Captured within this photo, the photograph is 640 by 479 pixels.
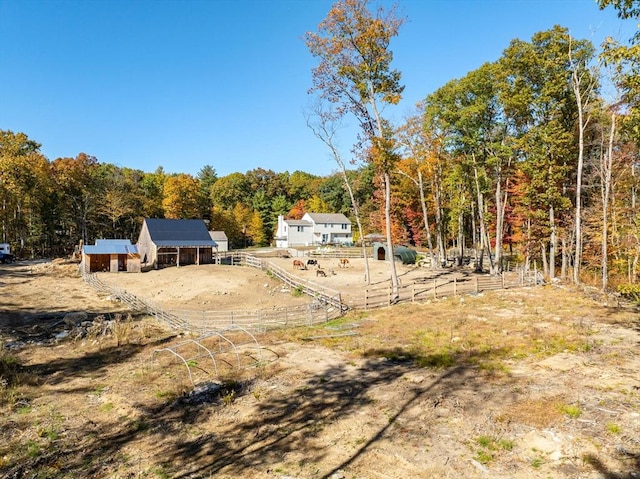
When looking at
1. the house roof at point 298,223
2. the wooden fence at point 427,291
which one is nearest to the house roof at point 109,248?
the wooden fence at point 427,291

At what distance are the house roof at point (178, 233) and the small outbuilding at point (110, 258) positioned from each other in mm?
2887

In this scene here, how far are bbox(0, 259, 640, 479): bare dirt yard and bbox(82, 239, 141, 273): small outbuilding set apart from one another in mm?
24465

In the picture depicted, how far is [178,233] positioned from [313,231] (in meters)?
31.9

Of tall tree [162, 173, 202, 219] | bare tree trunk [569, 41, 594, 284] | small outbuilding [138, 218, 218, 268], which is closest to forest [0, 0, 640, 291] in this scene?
bare tree trunk [569, 41, 594, 284]

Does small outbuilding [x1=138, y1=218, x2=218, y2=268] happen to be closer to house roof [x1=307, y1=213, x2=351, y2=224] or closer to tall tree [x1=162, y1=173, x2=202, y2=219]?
tall tree [x1=162, y1=173, x2=202, y2=219]

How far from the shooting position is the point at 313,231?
74125 millimetres

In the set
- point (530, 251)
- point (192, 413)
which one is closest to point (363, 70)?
point (192, 413)

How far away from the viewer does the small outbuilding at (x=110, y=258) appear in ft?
137

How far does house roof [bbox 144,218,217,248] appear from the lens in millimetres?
44469

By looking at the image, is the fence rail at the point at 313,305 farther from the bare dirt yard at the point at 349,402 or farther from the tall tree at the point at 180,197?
the tall tree at the point at 180,197

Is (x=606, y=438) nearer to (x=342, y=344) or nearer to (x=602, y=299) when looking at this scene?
(x=342, y=344)

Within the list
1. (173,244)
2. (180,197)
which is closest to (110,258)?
(173,244)

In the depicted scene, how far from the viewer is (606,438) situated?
24.5ft

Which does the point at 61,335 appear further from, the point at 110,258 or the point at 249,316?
the point at 110,258
